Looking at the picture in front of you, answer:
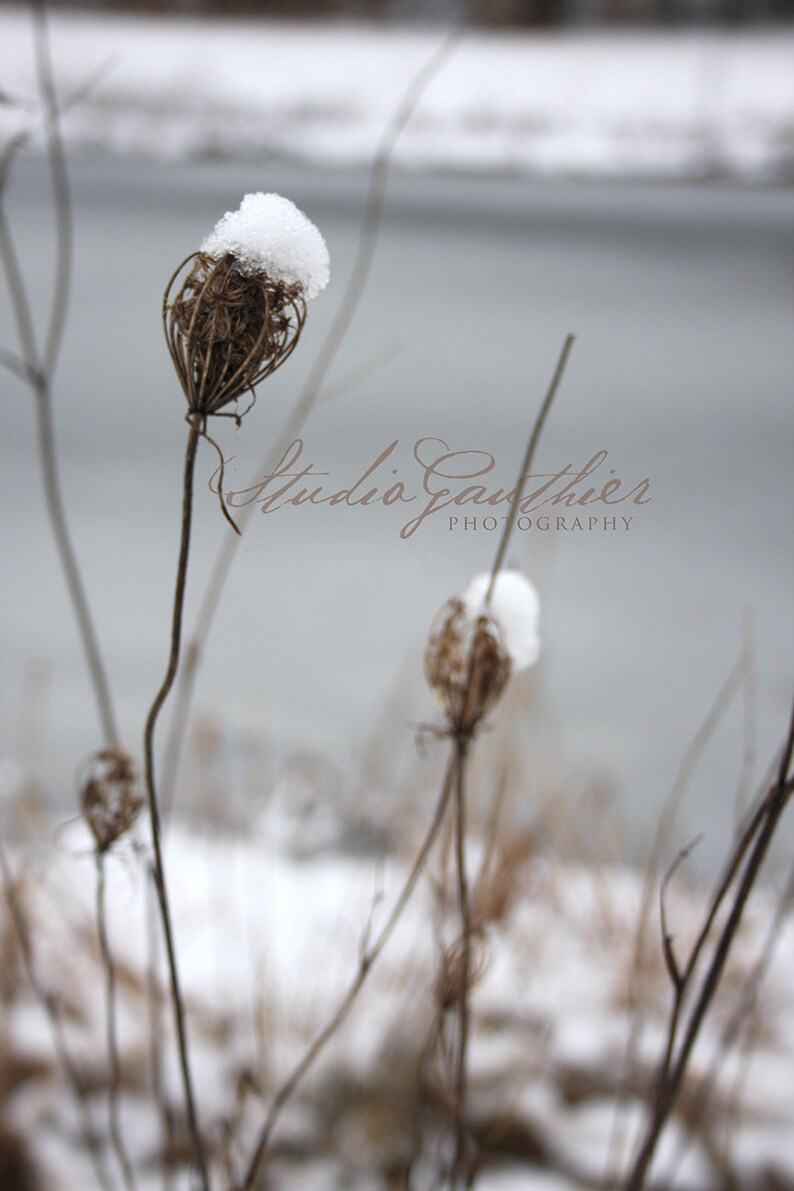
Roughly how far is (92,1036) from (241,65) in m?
0.98

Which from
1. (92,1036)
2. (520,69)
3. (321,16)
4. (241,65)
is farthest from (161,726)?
(321,16)

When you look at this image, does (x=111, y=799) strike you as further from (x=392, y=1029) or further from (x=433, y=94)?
(x=433, y=94)

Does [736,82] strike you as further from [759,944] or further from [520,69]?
[759,944]

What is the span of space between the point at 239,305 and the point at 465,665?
94 mm

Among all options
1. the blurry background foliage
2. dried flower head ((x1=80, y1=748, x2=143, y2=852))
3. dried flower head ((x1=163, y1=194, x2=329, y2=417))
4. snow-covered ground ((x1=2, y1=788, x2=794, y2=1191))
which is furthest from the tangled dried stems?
the blurry background foliage

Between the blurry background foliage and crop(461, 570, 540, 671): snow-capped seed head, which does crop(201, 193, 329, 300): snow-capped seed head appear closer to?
crop(461, 570, 540, 671): snow-capped seed head

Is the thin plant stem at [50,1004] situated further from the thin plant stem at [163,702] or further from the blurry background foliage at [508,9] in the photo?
the blurry background foliage at [508,9]

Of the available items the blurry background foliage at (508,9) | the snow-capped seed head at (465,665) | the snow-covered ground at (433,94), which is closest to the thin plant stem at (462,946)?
the snow-capped seed head at (465,665)

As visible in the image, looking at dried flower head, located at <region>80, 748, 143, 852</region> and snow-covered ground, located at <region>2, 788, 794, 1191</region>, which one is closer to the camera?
dried flower head, located at <region>80, 748, 143, 852</region>

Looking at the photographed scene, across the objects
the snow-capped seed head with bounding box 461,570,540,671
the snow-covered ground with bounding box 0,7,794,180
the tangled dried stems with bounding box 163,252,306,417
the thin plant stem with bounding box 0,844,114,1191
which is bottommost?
the thin plant stem with bounding box 0,844,114,1191

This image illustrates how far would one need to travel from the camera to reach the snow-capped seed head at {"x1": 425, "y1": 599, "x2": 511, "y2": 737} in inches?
7.5

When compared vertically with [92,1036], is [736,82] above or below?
above

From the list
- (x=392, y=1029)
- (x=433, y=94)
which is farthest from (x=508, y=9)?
(x=392, y=1029)

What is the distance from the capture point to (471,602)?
21 cm
